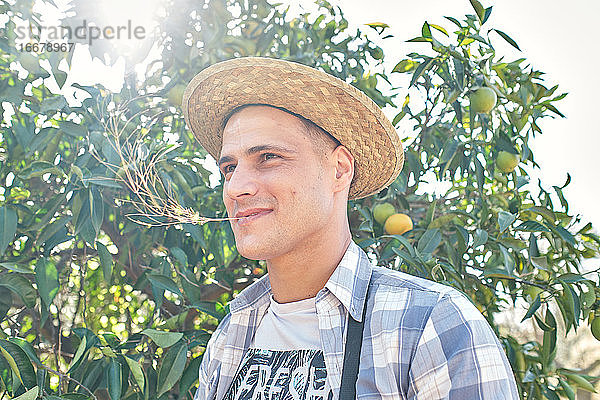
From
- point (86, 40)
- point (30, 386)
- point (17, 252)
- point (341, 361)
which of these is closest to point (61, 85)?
point (86, 40)

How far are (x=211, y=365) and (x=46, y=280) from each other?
0.39 m

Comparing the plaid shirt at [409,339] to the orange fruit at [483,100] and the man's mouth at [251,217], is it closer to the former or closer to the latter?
the man's mouth at [251,217]

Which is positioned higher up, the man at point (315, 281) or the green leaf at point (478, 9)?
the green leaf at point (478, 9)

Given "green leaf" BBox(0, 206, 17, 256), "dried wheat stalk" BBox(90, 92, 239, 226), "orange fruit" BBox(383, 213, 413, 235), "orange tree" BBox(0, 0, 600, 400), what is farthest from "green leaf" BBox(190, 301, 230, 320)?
"orange fruit" BBox(383, 213, 413, 235)

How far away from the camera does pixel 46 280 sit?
49.6 inches

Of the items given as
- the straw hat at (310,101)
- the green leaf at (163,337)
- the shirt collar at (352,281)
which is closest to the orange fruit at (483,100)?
the straw hat at (310,101)

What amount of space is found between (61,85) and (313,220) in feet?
2.54

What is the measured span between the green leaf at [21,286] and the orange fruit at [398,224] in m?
0.89

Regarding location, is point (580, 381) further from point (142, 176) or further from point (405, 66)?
point (142, 176)

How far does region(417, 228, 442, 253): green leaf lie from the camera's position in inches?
55.8

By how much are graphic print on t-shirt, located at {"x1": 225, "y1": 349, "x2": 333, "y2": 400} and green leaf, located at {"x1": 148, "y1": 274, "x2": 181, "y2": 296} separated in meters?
0.30

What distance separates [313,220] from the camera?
1.03 meters

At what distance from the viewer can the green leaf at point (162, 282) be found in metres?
1.34

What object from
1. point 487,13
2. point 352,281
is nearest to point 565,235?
point 487,13
